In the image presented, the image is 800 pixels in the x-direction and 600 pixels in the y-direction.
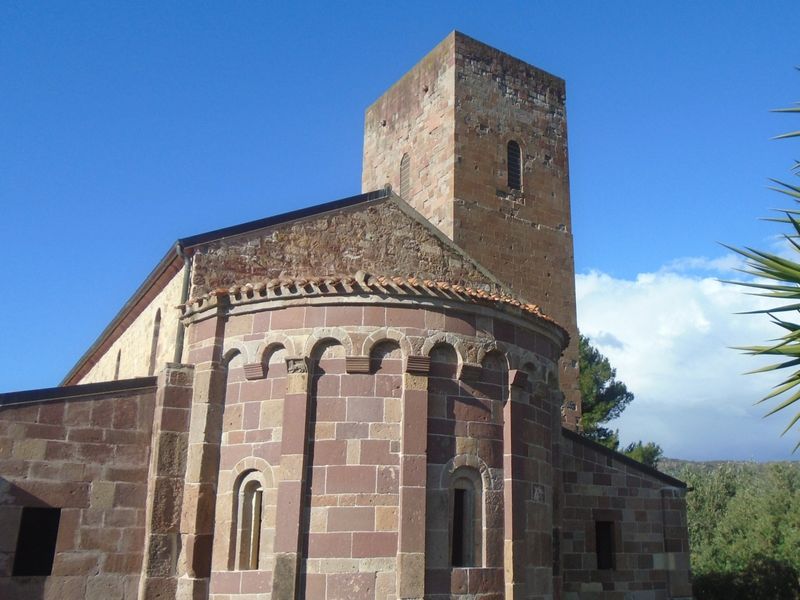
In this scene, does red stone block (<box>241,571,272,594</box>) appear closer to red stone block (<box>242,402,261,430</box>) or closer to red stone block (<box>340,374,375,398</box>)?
red stone block (<box>242,402,261,430</box>)

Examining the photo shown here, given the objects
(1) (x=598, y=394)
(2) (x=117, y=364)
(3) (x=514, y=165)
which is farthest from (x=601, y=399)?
(2) (x=117, y=364)

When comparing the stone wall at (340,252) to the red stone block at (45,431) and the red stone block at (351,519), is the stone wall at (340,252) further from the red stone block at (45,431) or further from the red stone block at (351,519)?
the red stone block at (351,519)

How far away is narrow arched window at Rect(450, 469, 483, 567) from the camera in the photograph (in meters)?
9.63

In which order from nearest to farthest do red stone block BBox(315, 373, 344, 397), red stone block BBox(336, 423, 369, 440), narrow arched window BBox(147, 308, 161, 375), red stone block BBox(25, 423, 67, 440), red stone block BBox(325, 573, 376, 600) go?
red stone block BBox(325, 573, 376, 600)
red stone block BBox(336, 423, 369, 440)
red stone block BBox(315, 373, 344, 397)
red stone block BBox(25, 423, 67, 440)
narrow arched window BBox(147, 308, 161, 375)

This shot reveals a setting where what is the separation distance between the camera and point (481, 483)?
9.90 meters

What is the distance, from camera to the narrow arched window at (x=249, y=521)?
9.64 metres

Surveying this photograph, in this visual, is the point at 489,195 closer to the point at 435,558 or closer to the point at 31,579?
the point at 435,558

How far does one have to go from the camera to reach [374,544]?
918 centimetres

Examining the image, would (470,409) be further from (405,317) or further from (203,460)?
Result: (203,460)

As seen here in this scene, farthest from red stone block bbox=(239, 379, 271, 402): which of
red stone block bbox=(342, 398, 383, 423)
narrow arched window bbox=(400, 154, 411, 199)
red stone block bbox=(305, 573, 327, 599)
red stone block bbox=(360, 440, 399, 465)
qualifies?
narrow arched window bbox=(400, 154, 411, 199)

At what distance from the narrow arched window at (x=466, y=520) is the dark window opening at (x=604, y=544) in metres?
5.74

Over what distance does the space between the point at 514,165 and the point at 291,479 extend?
1397cm

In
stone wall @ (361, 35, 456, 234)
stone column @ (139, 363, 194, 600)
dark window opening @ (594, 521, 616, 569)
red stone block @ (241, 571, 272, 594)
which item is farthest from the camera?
stone wall @ (361, 35, 456, 234)

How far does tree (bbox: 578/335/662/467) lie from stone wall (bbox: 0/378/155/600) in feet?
77.7
